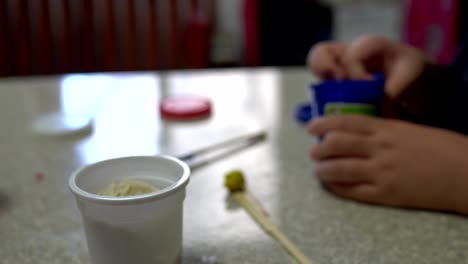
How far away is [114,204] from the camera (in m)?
0.34

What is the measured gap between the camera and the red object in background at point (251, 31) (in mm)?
1963

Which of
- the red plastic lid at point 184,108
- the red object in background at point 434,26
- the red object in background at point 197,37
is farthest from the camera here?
A: the red object in background at point 197,37

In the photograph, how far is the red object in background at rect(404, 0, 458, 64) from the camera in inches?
60.9

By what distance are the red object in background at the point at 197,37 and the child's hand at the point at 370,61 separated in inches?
56.2

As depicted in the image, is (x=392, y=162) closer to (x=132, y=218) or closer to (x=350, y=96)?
(x=350, y=96)

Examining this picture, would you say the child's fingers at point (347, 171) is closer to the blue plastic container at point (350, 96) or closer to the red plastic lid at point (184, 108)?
the blue plastic container at point (350, 96)

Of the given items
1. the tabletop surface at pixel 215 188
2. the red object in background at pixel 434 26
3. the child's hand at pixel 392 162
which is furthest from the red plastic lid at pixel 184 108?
the red object in background at pixel 434 26

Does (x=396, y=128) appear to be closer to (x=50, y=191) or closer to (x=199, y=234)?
(x=199, y=234)

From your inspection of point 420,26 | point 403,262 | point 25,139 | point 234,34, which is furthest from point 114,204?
point 234,34

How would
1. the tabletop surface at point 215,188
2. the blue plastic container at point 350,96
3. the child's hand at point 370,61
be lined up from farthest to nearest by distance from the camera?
the child's hand at point 370,61
the blue plastic container at point 350,96
the tabletop surface at point 215,188

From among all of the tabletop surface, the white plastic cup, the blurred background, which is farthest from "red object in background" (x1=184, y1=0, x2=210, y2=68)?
the white plastic cup

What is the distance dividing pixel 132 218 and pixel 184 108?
50cm

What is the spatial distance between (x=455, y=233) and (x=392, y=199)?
0.07m

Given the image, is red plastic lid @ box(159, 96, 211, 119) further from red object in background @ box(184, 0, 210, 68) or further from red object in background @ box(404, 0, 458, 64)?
red object in background @ box(184, 0, 210, 68)
